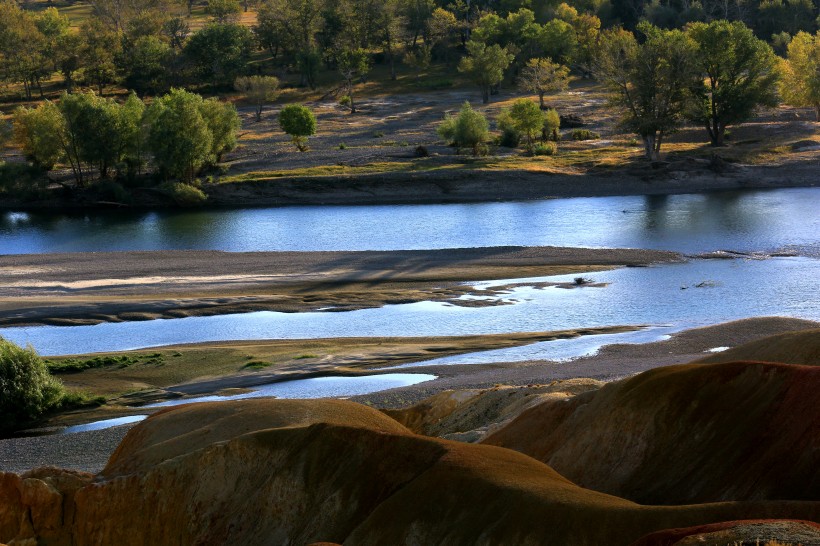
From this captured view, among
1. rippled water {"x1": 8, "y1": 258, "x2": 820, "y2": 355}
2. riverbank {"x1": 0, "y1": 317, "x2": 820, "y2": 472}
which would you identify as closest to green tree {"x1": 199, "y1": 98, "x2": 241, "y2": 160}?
rippled water {"x1": 8, "y1": 258, "x2": 820, "y2": 355}

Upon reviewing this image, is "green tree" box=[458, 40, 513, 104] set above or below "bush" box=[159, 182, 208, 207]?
above

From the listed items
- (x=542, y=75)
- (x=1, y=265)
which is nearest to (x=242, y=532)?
(x=1, y=265)

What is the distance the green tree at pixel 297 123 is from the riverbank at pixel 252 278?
3827 cm

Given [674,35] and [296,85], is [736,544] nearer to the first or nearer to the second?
[674,35]

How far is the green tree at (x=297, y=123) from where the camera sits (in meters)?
103

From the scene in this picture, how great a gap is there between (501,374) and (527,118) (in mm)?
64312

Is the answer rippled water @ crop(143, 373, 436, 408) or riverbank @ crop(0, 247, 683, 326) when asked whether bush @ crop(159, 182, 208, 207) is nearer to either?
riverbank @ crop(0, 247, 683, 326)

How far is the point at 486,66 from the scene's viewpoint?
401 ft

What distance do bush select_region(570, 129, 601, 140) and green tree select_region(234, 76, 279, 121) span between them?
130 ft

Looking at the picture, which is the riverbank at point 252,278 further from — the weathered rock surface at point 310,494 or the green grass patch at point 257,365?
the weathered rock surface at point 310,494

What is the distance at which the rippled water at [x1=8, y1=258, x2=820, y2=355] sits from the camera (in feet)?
152

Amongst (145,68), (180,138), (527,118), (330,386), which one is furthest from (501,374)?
(145,68)

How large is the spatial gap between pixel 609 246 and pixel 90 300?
104ft

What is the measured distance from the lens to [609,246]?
64.9 metres
